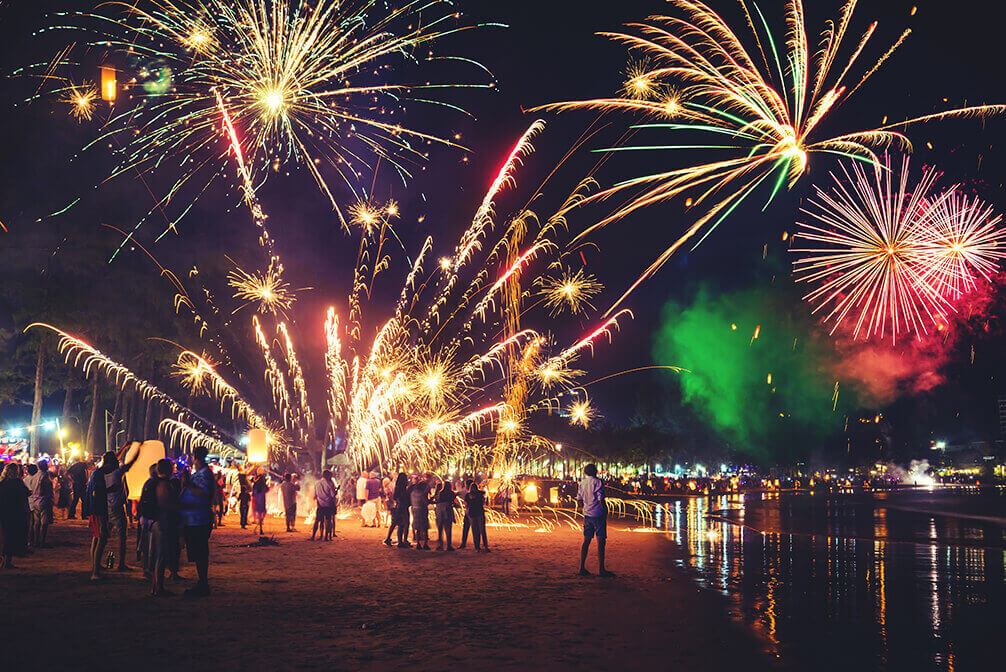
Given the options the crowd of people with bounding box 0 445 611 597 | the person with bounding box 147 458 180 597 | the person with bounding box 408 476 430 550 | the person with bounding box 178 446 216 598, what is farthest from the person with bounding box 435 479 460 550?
the person with bounding box 178 446 216 598

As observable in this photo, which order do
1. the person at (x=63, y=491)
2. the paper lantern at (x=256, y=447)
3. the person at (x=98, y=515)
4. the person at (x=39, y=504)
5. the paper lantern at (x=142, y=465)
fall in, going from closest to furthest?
the person at (x=98, y=515), the paper lantern at (x=142, y=465), the person at (x=39, y=504), the paper lantern at (x=256, y=447), the person at (x=63, y=491)

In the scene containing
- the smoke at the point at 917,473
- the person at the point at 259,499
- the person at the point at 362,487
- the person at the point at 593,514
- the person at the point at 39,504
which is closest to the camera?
the person at the point at 593,514

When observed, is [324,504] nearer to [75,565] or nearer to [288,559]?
[288,559]

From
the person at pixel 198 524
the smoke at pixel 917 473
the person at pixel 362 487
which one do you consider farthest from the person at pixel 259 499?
the smoke at pixel 917 473

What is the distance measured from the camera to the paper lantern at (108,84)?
12375mm

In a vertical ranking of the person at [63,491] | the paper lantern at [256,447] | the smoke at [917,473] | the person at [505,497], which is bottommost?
the smoke at [917,473]

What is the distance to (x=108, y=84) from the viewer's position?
40.8 feet

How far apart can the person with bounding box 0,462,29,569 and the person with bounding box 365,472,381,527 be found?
13438 mm

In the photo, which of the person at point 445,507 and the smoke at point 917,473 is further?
the smoke at point 917,473

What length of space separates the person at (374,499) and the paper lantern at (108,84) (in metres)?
16.2

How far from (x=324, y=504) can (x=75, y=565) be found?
22.0 feet

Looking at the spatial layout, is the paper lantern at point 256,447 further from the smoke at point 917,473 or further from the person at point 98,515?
the smoke at point 917,473

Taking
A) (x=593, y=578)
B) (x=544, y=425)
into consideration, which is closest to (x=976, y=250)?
(x=593, y=578)

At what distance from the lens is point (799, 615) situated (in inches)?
365
